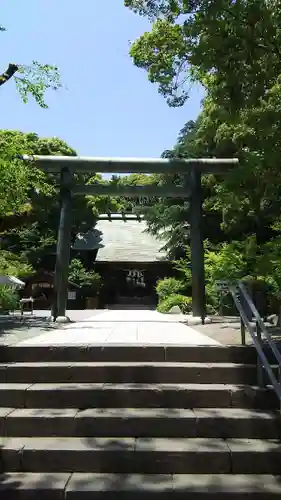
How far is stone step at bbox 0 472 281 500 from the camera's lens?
317cm

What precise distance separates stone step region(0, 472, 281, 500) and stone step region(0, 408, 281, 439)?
1.48 feet

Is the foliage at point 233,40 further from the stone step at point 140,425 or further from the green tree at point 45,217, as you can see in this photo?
the green tree at point 45,217

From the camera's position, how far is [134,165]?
1068 cm

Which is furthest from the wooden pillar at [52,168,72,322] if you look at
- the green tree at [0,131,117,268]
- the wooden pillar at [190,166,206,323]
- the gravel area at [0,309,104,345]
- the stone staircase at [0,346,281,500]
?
the stone staircase at [0,346,281,500]

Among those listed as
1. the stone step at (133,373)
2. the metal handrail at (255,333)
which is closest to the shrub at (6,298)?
the stone step at (133,373)

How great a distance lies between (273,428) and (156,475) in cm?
118

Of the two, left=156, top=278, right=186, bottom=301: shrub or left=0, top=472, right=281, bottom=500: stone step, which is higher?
left=156, top=278, right=186, bottom=301: shrub

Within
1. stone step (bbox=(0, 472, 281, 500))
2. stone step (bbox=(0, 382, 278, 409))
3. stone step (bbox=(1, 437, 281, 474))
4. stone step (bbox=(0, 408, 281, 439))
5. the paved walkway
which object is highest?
the paved walkway

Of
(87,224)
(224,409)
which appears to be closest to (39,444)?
(224,409)

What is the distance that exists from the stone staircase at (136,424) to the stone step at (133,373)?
1 cm

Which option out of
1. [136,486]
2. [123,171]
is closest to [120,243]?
[123,171]

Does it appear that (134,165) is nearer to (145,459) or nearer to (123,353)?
(123,353)

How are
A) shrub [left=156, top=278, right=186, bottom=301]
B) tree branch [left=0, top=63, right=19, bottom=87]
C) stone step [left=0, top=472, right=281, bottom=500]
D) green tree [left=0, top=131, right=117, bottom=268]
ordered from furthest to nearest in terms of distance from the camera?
1. green tree [left=0, top=131, right=117, bottom=268]
2. shrub [left=156, top=278, right=186, bottom=301]
3. tree branch [left=0, top=63, right=19, bottom=87]
4. stone step [left=0, top=472, right=281, bottom=500]

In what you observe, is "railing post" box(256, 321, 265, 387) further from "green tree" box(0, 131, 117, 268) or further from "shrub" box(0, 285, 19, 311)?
"green tree" box(0, 131, 117, 268)
